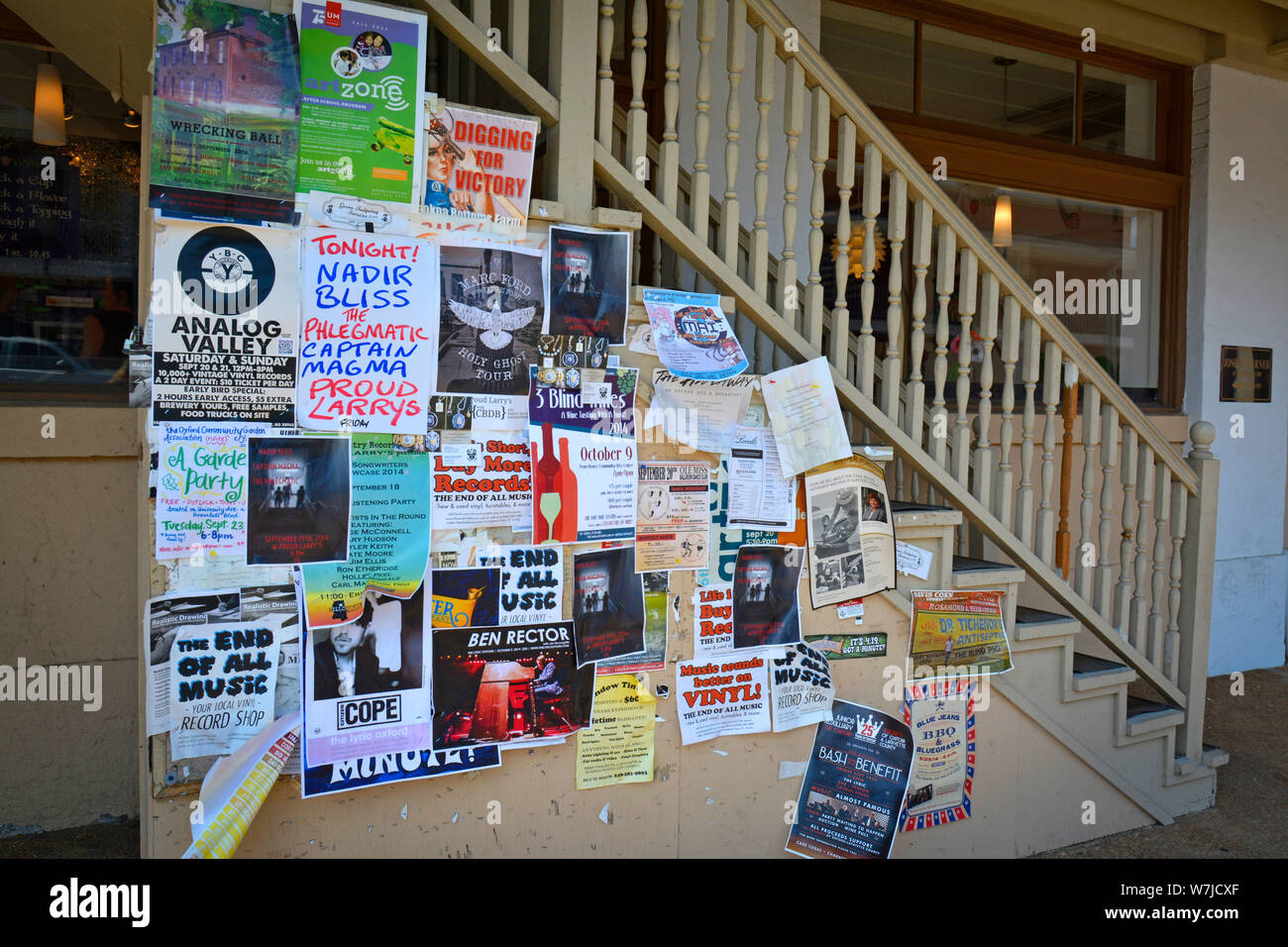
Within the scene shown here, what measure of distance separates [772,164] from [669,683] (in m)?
3.11

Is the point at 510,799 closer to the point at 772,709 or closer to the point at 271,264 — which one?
the point at 772,709

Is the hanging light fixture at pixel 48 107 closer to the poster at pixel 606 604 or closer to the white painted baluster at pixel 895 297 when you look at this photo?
the poster at pixel 606 604

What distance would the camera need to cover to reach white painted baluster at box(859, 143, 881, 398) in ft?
Result: 11.8

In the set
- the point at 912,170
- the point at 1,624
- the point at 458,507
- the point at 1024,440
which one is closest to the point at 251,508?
the point at 458,507

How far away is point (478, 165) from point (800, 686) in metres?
2.22

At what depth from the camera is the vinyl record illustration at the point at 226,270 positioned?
2.64 meters

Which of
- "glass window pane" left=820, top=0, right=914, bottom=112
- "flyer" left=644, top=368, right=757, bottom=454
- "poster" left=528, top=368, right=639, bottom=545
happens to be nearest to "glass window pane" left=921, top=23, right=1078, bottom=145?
"glass window pane" left=820, top=0, right=914, bottom=112

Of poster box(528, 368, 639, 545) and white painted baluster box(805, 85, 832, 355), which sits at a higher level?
white painted baluster box(805, 85, 832, 355)

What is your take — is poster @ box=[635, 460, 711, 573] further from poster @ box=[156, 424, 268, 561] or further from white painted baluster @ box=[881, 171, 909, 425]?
poster @ box=[156, 424, 268, 561]

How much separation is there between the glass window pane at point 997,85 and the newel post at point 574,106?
126 inches

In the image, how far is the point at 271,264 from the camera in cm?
272

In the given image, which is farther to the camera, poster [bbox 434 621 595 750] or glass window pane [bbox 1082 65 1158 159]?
glass window pane [bbox 1082 65 1158 159]

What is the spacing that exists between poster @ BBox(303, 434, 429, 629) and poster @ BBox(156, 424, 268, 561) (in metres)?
0.27

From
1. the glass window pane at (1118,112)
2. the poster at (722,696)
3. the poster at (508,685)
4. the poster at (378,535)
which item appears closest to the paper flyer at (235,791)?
the poster at (378,535)
